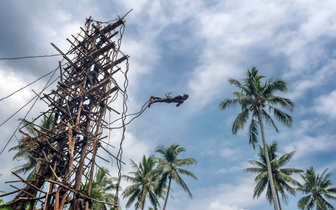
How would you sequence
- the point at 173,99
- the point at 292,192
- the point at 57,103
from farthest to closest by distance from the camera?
the point at 292,192 < the point at 57,103 < the point at 173,99

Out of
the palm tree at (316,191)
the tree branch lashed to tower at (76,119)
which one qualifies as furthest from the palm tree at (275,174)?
the tree branch lashed to tower at (76,119)

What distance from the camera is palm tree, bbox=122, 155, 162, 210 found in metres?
24.2

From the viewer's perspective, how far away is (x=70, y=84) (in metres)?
12.8

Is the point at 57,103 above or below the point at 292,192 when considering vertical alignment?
above

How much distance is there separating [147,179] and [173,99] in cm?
1907

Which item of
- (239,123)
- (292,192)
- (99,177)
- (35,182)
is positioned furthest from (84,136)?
(292,192)

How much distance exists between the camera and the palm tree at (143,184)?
24219mm

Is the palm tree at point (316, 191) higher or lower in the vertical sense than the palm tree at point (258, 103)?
lower

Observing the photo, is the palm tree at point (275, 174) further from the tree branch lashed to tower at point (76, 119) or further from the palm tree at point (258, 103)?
the tree branch lashed to tower at point (76, 119)

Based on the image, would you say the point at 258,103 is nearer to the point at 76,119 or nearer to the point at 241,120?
the point at 241,120

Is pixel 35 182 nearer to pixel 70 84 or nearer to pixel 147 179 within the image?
pixel 70 84

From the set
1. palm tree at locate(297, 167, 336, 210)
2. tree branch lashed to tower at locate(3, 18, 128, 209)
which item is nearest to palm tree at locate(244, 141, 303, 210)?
palm tree at locate(297, 167, 336, 210)

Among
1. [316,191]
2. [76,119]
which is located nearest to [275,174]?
[316,191]

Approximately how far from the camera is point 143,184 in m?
24.8
